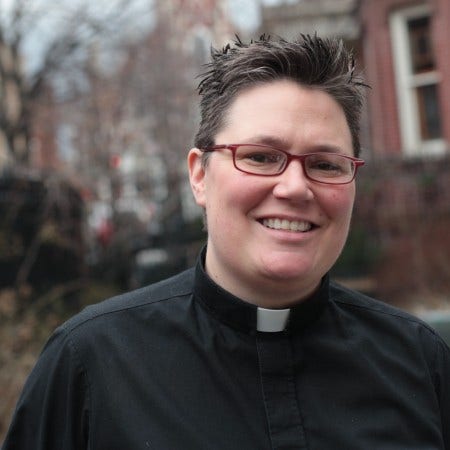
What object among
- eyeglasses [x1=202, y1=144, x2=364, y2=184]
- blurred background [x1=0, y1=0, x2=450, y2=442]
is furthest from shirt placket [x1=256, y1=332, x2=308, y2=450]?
blurred background [x1=0, y1=0, x2=450, y2=442]

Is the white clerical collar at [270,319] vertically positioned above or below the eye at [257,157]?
below

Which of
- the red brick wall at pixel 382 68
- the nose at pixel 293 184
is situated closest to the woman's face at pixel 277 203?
the nose at pixel 293 184

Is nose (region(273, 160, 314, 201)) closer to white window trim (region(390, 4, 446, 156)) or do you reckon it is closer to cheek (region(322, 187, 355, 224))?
cheek (region(322, 187, 355, 224))

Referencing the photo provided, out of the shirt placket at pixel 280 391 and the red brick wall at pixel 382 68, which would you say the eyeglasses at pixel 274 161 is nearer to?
the shirt placket at pixel 280 391

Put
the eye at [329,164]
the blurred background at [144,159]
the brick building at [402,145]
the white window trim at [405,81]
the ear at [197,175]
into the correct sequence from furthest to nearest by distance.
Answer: the white window trim at [405,81] < the brick building at [402,145] < the blurred background at [144,159] < the ear at [197,175] < the eye at [329,164]

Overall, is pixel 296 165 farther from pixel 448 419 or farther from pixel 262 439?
pixel 448 419

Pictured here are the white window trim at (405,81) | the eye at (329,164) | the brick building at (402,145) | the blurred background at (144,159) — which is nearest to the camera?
the eye at (329,164)

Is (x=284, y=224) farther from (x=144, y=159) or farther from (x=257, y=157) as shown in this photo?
(x=144, y=159)

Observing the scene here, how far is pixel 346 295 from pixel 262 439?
573 millimetres

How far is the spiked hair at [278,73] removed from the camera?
6.27 ft

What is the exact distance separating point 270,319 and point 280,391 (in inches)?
7.1

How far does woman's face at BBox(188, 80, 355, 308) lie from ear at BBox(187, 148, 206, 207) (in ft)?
0.31

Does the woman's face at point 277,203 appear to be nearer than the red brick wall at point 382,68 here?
Yes

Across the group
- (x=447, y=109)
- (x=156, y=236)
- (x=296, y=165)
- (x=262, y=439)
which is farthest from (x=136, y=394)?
(x=447, y=109)
